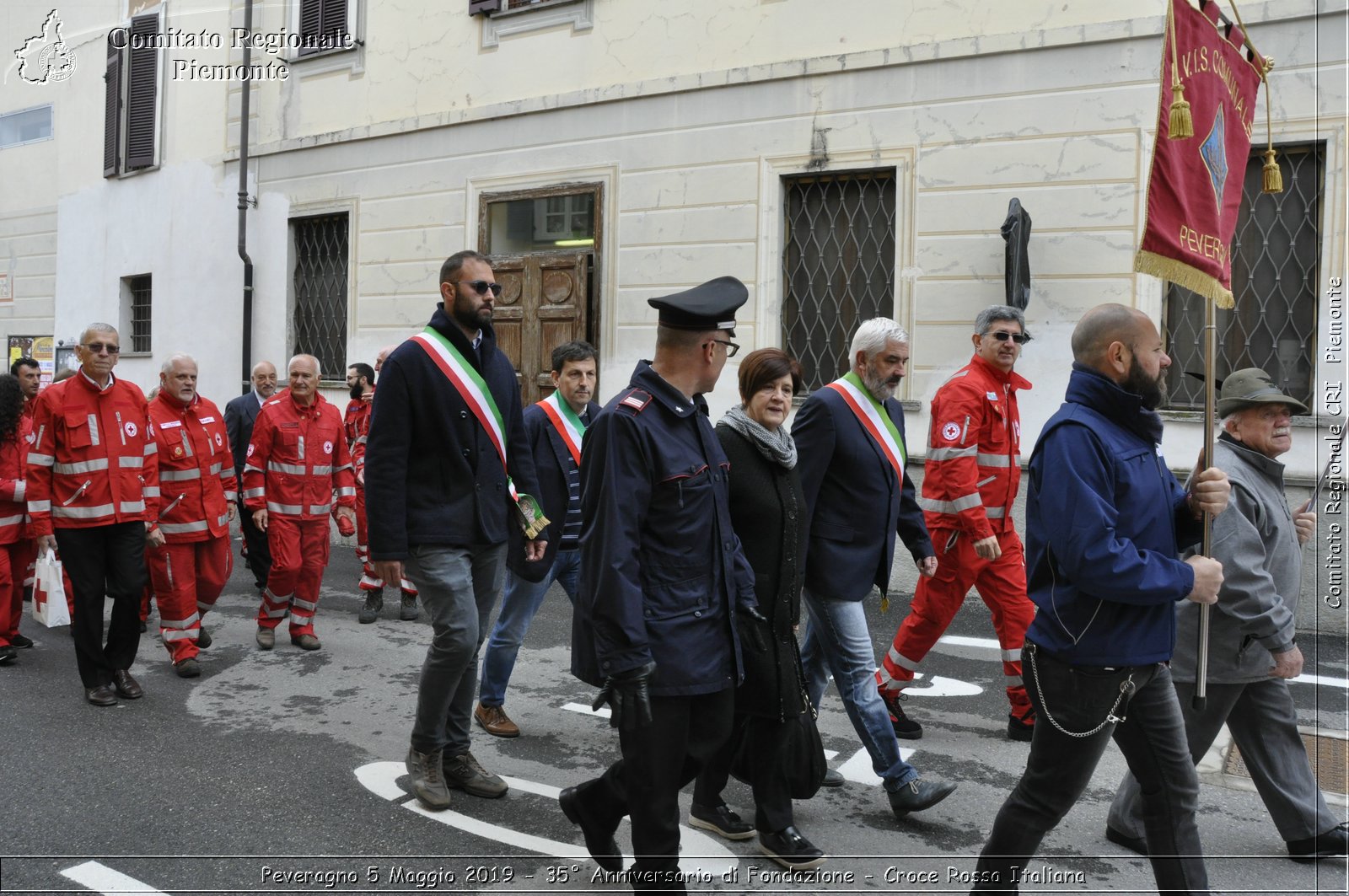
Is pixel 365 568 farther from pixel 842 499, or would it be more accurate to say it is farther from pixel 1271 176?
pixel 1271 176

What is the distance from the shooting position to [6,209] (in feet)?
59.8

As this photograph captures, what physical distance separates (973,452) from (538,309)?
7.08m

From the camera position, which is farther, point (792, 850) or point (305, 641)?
point (305, 641)

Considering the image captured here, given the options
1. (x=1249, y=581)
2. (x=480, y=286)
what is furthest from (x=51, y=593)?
(x=1249, y=581)

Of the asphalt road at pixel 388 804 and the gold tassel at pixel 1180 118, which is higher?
the gold tassel at pixel 1180 118

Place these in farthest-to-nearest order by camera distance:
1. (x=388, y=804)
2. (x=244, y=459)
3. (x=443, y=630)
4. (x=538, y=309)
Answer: (x=538, y=309), (x=244, y=459), (x=388, y=804), (x=443, y=630)

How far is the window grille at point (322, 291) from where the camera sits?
13.8 meters

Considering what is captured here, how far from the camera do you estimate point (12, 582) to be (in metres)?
6.98

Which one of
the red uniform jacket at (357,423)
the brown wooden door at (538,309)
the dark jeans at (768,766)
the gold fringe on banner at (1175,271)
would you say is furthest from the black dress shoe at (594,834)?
the brown wooden door at (538,309)

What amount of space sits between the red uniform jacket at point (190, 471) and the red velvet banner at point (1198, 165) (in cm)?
554

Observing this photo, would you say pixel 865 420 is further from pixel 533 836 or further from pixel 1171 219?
pixel 533 836

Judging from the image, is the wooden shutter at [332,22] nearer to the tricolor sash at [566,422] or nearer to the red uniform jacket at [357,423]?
the red uniform jacket at [357,423]

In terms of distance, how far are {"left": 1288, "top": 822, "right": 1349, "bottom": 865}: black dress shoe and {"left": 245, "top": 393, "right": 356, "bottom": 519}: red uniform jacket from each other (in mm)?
5794

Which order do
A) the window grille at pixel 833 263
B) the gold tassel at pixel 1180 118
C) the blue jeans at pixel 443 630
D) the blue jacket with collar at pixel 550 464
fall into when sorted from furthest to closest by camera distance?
the window grille at pixel 833 263 < the blue jacket with collar at pixel 550 464 < the blue jeans at pixel 443 630 < the gold tassel at pixel 1180 118
